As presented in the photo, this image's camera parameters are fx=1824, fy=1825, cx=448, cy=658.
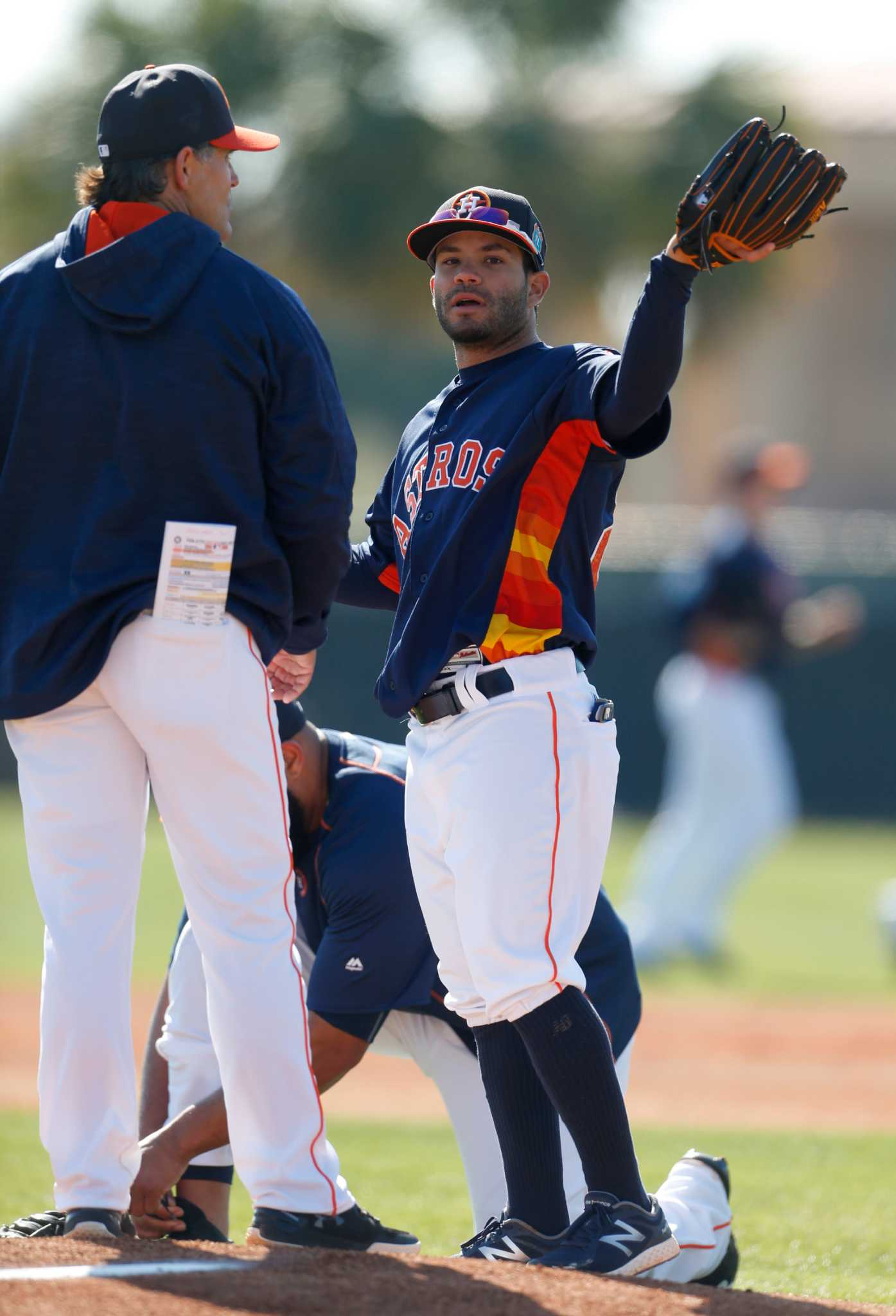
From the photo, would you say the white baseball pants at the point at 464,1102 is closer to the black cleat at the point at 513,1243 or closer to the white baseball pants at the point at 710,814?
the black cleat at the point at 513,1243

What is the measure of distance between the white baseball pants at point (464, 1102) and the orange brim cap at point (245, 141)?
174cm

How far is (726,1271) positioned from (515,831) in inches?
48.3

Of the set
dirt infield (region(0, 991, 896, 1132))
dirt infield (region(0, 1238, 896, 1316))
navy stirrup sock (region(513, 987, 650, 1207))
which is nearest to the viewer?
dirt infield (region(0, 1238, 896, 1316))

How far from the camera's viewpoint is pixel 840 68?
126ft

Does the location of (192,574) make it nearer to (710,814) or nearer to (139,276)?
(139,276)

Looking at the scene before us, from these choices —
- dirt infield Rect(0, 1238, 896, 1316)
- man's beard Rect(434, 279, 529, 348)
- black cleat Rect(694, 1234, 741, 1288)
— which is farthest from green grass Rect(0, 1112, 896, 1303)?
man's beard Rect(434, 279, 529, 348)

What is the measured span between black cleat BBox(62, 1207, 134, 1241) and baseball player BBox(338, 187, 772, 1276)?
2.32 feet

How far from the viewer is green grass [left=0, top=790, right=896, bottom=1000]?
978 centimetres

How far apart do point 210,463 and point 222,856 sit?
70 centimetres

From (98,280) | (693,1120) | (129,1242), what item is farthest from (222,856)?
(693,1120)

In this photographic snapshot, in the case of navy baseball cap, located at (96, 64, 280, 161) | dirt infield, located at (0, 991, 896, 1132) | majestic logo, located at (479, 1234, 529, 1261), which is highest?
navy baseball cap, located at (96, 64, 280, 161)

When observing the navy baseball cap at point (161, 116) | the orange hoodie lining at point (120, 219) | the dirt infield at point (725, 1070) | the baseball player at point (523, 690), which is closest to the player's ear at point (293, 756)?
the baseball player at point (523, 690)

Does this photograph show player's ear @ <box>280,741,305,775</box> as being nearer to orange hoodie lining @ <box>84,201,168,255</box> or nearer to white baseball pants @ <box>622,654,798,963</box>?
orange hoodie lining @ <box>84,201,168,255</box>

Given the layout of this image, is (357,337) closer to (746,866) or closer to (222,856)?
(746,866)
